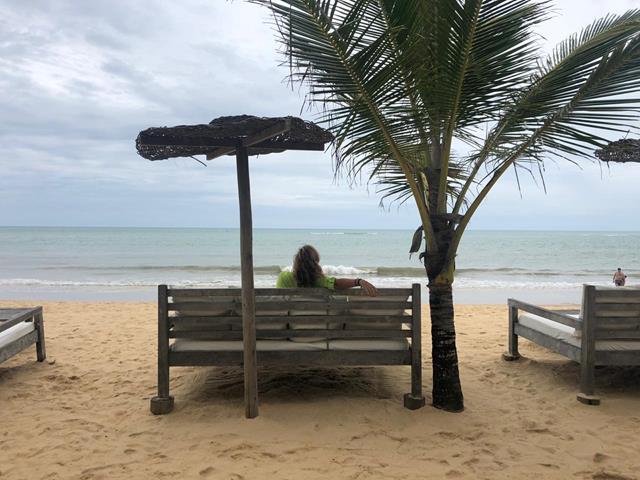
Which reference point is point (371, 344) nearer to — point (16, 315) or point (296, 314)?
point (296, 314)


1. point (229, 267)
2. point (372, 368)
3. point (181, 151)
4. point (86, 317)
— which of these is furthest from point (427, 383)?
point (229, 267)

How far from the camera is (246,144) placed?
3656mm

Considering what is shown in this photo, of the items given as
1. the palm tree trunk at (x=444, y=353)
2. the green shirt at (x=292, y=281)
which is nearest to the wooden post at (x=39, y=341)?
the green shirt at (x=292, y=281)

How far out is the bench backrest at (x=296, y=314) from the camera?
3.88 metres

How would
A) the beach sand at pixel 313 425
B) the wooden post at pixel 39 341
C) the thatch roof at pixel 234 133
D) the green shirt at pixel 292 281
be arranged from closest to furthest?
the beach sand at pixel 313 425
the thatch roof at pixel 234 133
the green shirt at pixel 292 281
the wooden post at pixel 39 341

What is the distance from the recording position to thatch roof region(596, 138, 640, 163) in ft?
15.6

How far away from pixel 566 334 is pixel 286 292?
2.57 m

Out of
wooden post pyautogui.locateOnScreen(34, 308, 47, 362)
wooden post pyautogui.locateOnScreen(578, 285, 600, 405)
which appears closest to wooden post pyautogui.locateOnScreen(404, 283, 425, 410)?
wooden post pyautogui.locateOnScreen(578, 285, 600, 405)

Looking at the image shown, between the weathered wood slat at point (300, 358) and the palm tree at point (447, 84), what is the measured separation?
16.9 inches

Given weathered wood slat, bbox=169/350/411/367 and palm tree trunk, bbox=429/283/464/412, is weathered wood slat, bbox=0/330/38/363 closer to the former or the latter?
weathered wood slat, bbox=169/350/411/367

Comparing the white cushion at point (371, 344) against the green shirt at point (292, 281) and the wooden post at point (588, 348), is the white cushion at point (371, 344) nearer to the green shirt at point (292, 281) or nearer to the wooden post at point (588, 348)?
the green shirt at point (292, 281)

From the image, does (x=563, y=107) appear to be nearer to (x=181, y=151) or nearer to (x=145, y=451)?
(x=181, y=151)

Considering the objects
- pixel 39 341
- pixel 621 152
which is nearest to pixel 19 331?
pixel 39 341

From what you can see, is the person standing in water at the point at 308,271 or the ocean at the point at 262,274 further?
the ocean at the point at 262,274
